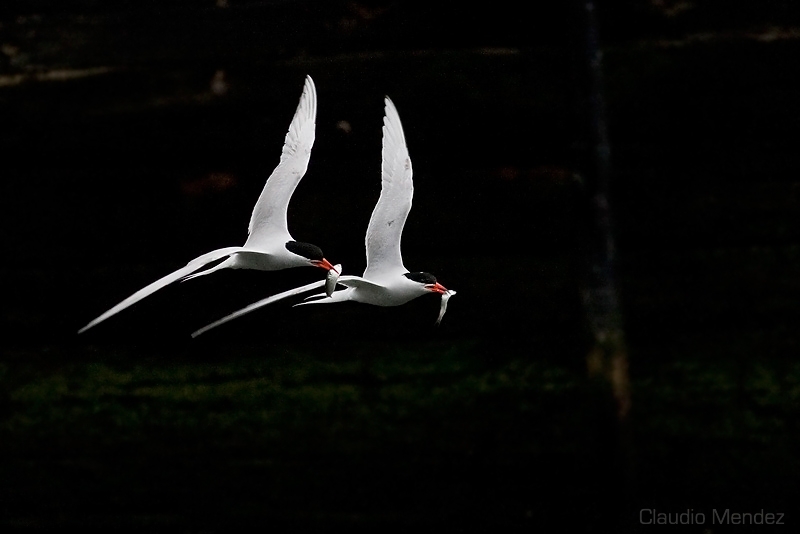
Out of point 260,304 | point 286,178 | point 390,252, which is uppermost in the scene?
point 286,178

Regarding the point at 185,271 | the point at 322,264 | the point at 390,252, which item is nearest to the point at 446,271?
the point at 390,252

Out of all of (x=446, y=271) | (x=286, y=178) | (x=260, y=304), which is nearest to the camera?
(x=286, y=178)

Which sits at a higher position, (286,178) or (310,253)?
(286,178)

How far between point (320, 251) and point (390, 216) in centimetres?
18

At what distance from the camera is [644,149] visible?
7.43ft

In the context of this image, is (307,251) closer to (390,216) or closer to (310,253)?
(310,253)

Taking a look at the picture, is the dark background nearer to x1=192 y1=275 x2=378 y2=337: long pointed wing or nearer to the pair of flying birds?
x1=192 y1=275 x2=378 y2=337: long pointed wing

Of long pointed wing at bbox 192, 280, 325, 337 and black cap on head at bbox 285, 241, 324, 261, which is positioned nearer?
black cap on head at bbox 285, 241, 324, 261

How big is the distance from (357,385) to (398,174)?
647 mm

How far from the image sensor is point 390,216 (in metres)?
1.93

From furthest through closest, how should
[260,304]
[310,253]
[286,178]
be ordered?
1. [260,304]
2. [286,178]
3. [310,253]

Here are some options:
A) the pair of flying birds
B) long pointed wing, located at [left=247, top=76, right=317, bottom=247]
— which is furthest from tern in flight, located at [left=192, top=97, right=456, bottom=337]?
long pointed wing, located at [left=247, top=76, right=317, bottom=247]

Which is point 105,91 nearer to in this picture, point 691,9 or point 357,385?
point 357,385

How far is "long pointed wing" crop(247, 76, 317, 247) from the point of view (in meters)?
1.95
